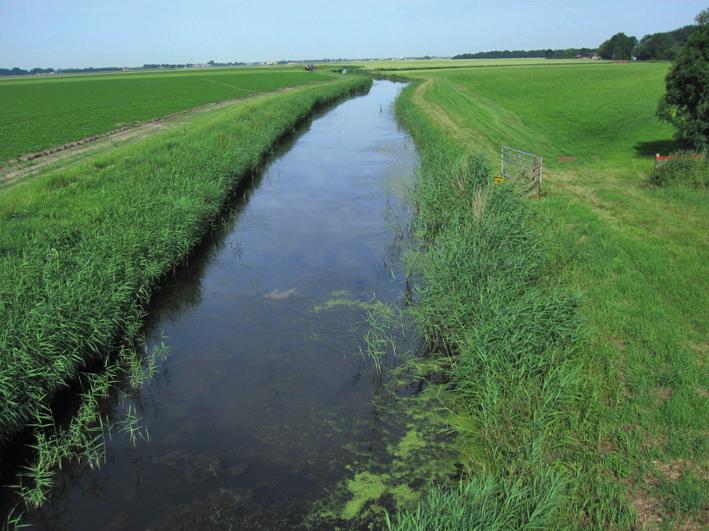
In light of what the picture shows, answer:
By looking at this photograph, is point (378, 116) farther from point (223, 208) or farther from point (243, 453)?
point (243, 453)

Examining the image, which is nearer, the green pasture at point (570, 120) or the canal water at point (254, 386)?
the canal water at point (254, 386)

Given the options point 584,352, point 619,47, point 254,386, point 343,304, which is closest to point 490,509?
point 584,352

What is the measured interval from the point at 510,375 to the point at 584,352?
138 centimetres

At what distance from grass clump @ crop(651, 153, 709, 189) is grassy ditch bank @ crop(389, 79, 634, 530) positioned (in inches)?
253

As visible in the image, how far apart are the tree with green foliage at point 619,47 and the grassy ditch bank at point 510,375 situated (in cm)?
15766

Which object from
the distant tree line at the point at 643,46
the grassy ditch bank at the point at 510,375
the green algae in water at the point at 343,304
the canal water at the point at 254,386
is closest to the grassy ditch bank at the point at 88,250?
the canal water at the point at 254,386

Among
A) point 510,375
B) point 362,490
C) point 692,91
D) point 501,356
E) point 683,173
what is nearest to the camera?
point 362,490

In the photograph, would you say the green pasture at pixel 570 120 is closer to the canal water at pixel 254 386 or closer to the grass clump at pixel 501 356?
the canal water at pixel 254 386

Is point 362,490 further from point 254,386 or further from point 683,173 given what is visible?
point 683,173

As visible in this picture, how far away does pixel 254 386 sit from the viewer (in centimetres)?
786

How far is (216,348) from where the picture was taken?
904 centimetres

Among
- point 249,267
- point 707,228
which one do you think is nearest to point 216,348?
point 249,267

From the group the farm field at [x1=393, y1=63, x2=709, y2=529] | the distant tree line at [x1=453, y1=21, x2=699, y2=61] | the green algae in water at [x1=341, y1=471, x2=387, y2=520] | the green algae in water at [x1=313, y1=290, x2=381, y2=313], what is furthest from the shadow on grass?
the distant tree line at [x1=453, y1=21, x2=699, y2=61]

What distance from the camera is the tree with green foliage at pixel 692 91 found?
55.8ft
